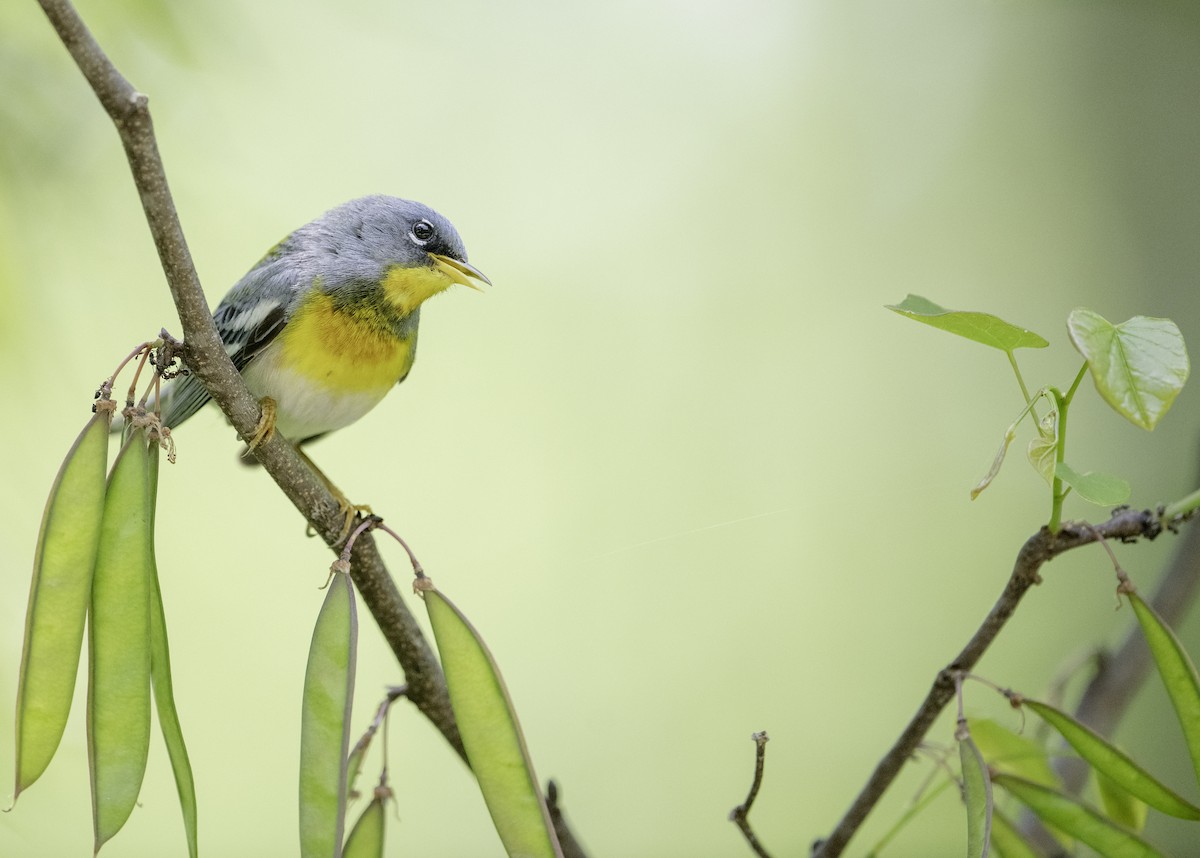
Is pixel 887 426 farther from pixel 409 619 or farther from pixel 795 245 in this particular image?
pixel 409 619

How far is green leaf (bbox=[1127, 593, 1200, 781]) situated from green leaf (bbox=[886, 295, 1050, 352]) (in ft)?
0.55

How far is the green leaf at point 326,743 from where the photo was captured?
0.49 meters

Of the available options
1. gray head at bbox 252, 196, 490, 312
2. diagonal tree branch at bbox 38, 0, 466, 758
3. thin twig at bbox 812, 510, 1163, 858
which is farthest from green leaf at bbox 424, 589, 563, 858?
gray head at bbox 252, 196, 490, 312

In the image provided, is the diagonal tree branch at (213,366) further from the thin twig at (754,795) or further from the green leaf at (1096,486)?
the green leaf at (1096,486)

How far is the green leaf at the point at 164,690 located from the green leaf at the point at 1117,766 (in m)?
Answer: 0.51

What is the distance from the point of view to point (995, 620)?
2.06 feet

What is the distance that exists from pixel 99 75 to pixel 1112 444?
6.42ft

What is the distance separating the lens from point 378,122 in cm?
170

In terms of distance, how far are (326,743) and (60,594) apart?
0.50ft

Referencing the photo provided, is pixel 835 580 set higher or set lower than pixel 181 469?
lower

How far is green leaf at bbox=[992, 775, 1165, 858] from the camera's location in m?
0.63

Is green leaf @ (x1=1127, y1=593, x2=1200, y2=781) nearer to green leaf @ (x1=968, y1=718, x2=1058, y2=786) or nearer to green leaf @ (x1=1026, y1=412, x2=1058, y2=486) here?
green leaf @ (x1=1026, y1=412, x2=1058, y2=486)

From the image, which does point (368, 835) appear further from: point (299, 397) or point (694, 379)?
point (694, 379)

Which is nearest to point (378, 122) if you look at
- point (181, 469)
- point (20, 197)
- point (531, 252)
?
point (531, 252)
